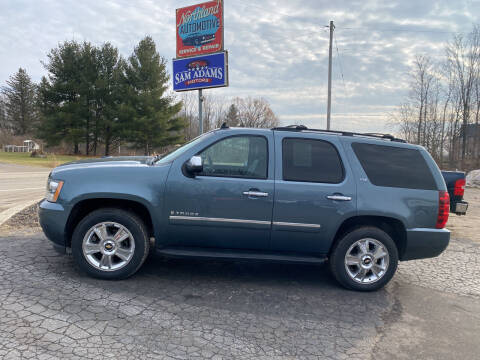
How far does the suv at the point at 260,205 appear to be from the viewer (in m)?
3.93

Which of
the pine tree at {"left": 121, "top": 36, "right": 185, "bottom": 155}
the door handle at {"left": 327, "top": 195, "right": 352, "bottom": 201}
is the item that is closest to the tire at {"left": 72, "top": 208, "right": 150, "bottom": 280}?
the door handle at {"left": 327, "top": 195, "right": 352, "bottom": 201}

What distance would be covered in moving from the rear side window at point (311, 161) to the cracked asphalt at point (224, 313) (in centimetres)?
132

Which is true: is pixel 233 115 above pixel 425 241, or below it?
above

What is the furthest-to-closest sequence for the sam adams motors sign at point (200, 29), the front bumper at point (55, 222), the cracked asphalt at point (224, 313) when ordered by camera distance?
the sam adams motors sign at point (200, 29)
the front bumper at point (55, 222)
the cracked asphalt at point (224, 313)

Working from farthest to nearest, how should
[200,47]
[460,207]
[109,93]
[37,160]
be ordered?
1. [109,93]
2. [37,160]
3. [200,47]
4. [460,207]

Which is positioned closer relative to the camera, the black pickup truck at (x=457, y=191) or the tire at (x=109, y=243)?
the tire at (x=109, y=243)

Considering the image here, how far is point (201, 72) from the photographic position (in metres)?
11.2

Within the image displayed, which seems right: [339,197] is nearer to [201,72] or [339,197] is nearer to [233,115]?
[201,72]

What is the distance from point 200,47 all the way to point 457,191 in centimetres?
859

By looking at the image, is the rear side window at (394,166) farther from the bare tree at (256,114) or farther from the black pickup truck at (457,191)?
the bare tree at (256,114)

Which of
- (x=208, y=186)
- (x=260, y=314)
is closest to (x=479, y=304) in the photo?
(x=260, y=314)

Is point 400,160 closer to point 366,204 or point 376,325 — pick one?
point 366,204

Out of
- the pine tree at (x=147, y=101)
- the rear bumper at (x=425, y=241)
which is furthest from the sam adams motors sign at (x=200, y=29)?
the pine tree at (x=147, y=101)

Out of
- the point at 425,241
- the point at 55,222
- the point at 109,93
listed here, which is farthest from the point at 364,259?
the point at 109,93
